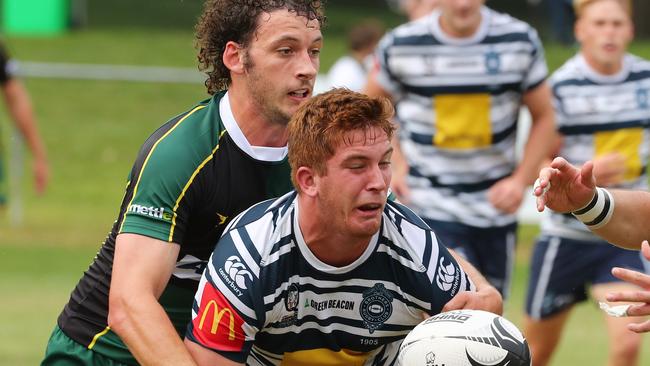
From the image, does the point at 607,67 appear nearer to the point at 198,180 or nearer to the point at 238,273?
the point at 198,180

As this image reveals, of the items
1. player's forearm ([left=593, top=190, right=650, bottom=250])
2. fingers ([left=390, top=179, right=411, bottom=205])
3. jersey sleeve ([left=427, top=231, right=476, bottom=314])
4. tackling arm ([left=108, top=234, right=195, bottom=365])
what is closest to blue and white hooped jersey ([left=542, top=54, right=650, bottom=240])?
fingers ([left=390, top=179, right=411, bottom=205])

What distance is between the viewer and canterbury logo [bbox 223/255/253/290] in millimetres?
4742

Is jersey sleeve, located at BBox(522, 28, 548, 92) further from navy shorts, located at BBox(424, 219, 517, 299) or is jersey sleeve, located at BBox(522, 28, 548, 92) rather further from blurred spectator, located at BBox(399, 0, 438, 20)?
blurred spectator, located at BBox(399, 0, 438, 20)

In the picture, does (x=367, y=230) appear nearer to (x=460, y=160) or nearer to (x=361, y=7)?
(x=460, y=160)

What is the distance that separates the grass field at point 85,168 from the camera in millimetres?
11000

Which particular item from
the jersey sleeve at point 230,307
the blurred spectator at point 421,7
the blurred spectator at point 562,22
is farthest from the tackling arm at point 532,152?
the blurred spectator at point 562,22

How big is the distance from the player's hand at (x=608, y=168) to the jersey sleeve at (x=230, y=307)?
12.4ft

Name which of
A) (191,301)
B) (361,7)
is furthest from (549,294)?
(361,7)

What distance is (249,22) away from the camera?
547cm

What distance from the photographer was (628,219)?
17.3 feet

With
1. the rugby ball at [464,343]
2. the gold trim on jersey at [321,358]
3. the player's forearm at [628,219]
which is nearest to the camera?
the rugby ball at [464,343]

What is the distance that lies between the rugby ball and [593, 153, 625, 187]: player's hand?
3505 mm

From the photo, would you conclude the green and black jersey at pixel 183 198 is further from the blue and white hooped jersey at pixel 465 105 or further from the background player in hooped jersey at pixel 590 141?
the background player in hooped jersey at pixel 590 141

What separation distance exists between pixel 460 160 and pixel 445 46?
707 mm
